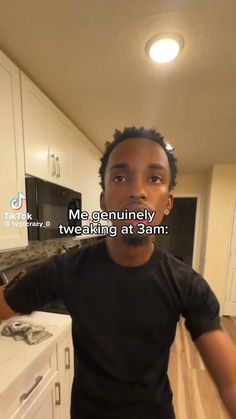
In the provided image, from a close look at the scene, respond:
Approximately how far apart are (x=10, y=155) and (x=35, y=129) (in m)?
0.26

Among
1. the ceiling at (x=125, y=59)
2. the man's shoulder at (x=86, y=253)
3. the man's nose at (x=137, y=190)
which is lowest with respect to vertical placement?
the man's shoulder at (x=86, y=253)

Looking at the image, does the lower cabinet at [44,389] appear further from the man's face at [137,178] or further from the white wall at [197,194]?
the white wall at [197,194]

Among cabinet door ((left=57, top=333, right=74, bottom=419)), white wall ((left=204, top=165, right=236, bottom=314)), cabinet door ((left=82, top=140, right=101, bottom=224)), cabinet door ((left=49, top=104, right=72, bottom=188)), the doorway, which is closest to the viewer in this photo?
cabinet door ((left=57, top=333, right=74, bottom=419))

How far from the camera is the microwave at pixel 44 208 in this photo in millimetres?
1085

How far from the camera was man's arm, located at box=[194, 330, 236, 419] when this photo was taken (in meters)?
0.37

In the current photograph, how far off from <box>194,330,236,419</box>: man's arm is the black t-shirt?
0.07ft

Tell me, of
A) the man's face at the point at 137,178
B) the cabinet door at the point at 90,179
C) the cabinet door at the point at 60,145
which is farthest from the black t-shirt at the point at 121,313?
the cabinet door at the point at 90,179

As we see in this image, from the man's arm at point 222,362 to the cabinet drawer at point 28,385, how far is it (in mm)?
750

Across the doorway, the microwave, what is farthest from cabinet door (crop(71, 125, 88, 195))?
the doorway

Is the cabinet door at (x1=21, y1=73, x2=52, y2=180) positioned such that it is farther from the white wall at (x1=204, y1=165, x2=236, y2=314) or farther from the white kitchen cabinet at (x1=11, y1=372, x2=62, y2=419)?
the white wall at (x1=204, y1=165, x2=236, y2=314)

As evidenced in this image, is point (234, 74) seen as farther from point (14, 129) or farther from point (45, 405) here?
point (45, 405)

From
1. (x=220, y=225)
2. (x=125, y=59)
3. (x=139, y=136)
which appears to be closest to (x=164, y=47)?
(x=125, y=59)

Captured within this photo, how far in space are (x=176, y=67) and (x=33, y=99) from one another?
0.74m

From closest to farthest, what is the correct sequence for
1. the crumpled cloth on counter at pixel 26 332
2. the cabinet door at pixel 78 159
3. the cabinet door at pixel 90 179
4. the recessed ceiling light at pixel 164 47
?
the recessed ceiling light at pixel 164 47 < the crumpled cloth on counter at pixel 26 332 < the cabinet door at pixel 78 159 < the cabinet door at pixel 90 179
